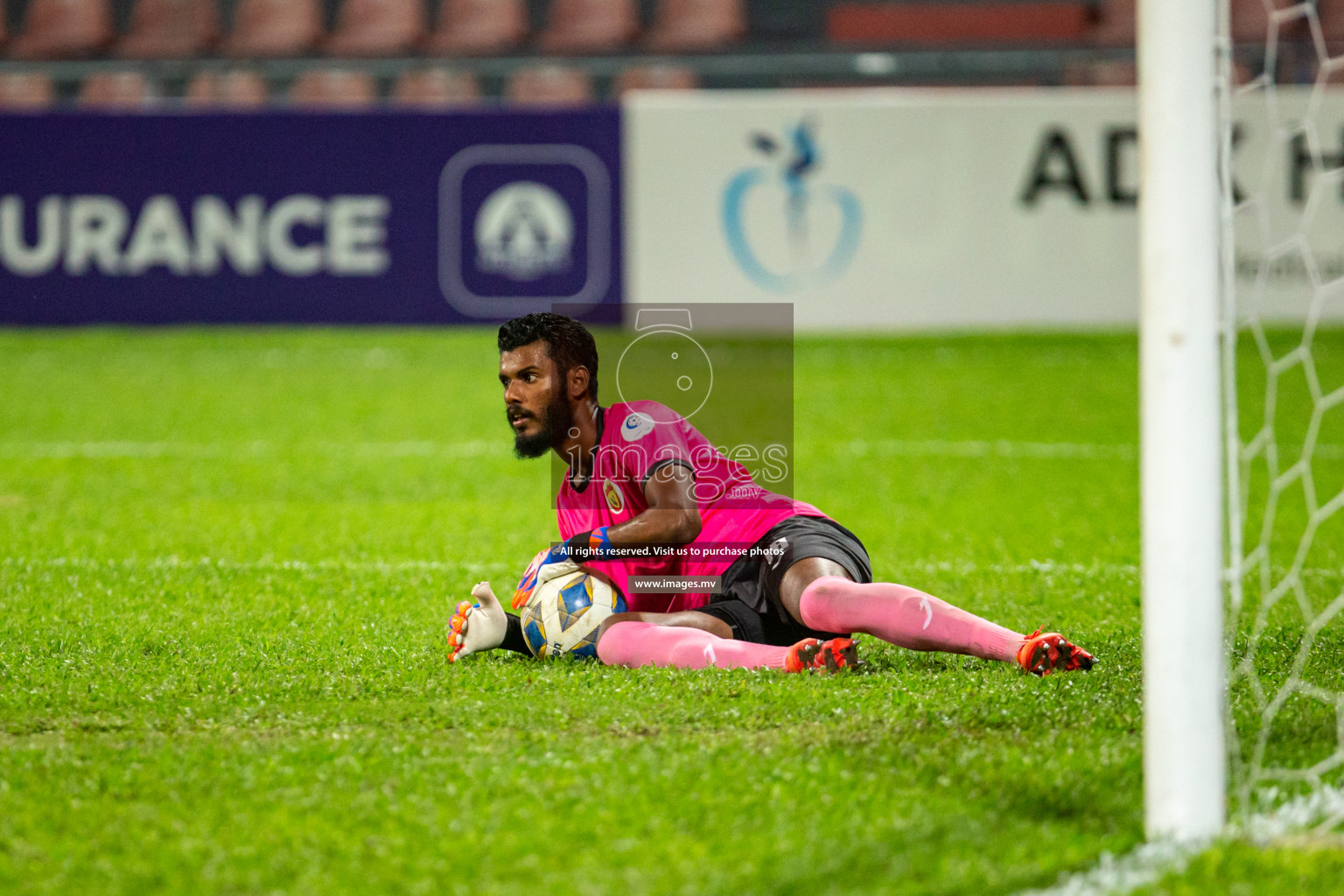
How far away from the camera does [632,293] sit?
10.8 m

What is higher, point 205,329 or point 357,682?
point 205,329

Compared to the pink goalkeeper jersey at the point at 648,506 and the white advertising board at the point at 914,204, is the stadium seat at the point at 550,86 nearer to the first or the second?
the white advertising board at the point at 914,204

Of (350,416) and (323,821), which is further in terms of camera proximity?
(350,416)

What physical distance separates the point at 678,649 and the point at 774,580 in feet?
0.89

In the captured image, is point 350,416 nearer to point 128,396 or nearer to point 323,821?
point 128,396

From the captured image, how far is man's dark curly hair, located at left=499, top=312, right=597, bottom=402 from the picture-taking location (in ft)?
10.4

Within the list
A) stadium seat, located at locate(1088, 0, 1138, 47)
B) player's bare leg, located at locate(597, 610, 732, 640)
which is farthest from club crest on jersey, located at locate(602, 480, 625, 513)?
stadium seat, located at locate(1088, 0, 1138, 47)

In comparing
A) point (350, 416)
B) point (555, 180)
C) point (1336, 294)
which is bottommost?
point (350, 416)

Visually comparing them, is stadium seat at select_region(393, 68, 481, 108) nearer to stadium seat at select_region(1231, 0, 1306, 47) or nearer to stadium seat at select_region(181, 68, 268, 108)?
stadium seat at select_region(181, 68, 268, 108)

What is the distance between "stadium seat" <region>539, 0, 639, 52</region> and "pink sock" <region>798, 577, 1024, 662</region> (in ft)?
36.0

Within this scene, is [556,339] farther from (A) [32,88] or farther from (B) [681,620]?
(A) [32,88]

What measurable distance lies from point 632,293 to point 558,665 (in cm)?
776

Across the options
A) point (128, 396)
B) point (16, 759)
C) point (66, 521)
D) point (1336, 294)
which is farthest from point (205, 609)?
point (1336, 294)

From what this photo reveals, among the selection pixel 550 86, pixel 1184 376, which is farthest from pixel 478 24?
pixel 1184 376
